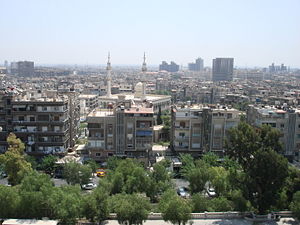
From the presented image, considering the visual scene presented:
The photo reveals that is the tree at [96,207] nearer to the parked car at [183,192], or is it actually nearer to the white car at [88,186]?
the parked car at [183,192]

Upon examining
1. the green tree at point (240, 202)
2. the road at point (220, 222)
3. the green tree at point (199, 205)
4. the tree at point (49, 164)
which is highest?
the green tree at point (240, 202)

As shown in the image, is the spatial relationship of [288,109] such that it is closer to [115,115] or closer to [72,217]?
[115,115]

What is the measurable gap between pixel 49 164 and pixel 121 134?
8136mm

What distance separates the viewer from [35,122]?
128 ft

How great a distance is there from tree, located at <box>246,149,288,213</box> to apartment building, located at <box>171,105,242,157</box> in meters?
16.1

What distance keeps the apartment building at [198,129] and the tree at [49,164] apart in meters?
13.3

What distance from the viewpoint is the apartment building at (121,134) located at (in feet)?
127

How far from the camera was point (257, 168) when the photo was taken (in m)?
22.1

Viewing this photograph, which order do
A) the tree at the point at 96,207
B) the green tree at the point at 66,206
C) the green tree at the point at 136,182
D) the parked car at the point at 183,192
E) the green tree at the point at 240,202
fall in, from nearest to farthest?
1. the green tree at the point at 66,206
2. the tree at the point at 96,207
3. the green tree at the point at 240,202
4. the green tree at the point at 136,182
5. the parked car at the point at 183,192

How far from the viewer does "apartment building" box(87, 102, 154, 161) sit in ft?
127

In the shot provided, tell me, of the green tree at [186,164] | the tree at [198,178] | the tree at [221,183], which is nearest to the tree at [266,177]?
the tree at [221,183]

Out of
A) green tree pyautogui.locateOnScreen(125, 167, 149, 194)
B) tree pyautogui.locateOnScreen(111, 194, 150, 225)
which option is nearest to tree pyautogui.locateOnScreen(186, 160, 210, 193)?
green tree pyautogui.locateOnScreen(125, 167, 149, 194)

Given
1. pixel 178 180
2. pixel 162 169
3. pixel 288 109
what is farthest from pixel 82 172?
pixel 288 109

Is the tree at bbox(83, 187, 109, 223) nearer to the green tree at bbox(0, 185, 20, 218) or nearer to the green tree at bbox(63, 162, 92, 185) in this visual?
the green tree at bbox(0, 185, 20, 218)
